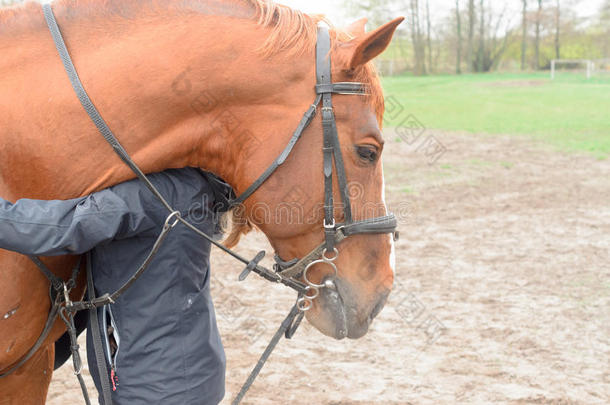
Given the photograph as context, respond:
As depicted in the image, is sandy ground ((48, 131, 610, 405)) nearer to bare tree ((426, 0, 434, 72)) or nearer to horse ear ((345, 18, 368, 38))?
horse ear ((345, 18, 368, 38))

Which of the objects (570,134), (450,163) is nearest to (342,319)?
(450,163)

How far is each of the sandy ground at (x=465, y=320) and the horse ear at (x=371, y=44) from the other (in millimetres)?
2332

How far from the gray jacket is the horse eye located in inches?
22.6

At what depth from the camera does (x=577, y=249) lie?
6.32m

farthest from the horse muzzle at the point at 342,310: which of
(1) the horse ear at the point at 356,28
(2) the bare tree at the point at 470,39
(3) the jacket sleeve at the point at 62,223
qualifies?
(2) the bare tree at the point at 470,39

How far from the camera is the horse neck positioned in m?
1.96

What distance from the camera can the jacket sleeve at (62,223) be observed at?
183 centimetres

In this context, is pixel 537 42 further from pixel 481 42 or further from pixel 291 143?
pixel 291 143

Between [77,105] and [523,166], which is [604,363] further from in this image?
[523,166]

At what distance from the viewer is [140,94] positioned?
6.50 ft

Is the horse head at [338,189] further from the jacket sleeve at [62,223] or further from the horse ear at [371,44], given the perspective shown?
the jacket sleeve at [62,223]

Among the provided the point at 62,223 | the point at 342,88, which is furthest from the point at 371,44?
the point at 62,223

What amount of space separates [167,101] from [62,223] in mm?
516

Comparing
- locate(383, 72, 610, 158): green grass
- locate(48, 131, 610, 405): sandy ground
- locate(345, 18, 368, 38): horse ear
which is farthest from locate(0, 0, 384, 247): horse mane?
locate(383, 72, 610, 158): green grass
